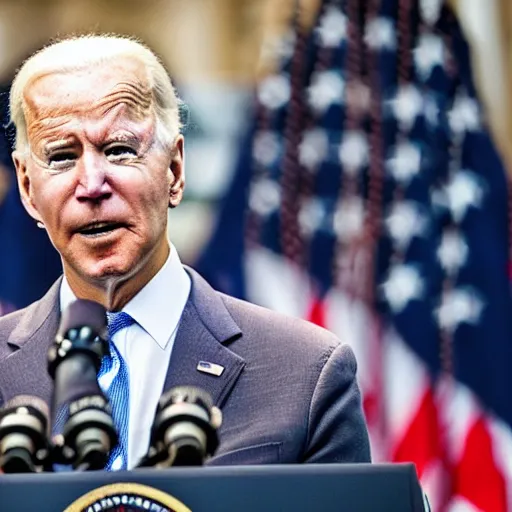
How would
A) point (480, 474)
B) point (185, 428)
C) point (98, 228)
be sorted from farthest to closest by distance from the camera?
point (480, 474)
point (98, 228)
point (185, 428)

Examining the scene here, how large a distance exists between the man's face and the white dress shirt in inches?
2.0

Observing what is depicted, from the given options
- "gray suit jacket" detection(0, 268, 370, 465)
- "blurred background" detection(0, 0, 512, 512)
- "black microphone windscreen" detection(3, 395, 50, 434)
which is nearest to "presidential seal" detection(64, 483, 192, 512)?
"black microphone windscreen" detection(3, 395, 50, 434)

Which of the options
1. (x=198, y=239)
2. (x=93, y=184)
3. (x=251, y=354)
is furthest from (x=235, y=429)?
(x=198, y=239)

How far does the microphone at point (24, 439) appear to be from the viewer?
5.30 ft

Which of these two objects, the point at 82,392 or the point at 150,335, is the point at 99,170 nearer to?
the point at 150,335

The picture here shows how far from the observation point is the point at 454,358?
415 centimetres

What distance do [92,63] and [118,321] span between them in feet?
1.84

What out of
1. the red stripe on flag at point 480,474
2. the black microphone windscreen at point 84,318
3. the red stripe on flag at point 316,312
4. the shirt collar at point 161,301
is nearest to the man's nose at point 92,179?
the shirt collar at point 161,301

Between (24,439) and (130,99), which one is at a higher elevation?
(130,99)

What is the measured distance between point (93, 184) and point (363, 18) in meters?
2.23

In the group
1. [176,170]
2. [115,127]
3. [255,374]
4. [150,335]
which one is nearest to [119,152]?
[115,127]

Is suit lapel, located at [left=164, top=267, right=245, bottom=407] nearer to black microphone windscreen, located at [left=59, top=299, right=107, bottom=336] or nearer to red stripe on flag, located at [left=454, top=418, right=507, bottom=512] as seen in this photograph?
black microphone windscreen, located at [left=59, top=299, right=107, bottom=336]

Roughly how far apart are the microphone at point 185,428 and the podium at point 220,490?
3 centimetres

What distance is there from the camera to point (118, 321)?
2424 millimetres
